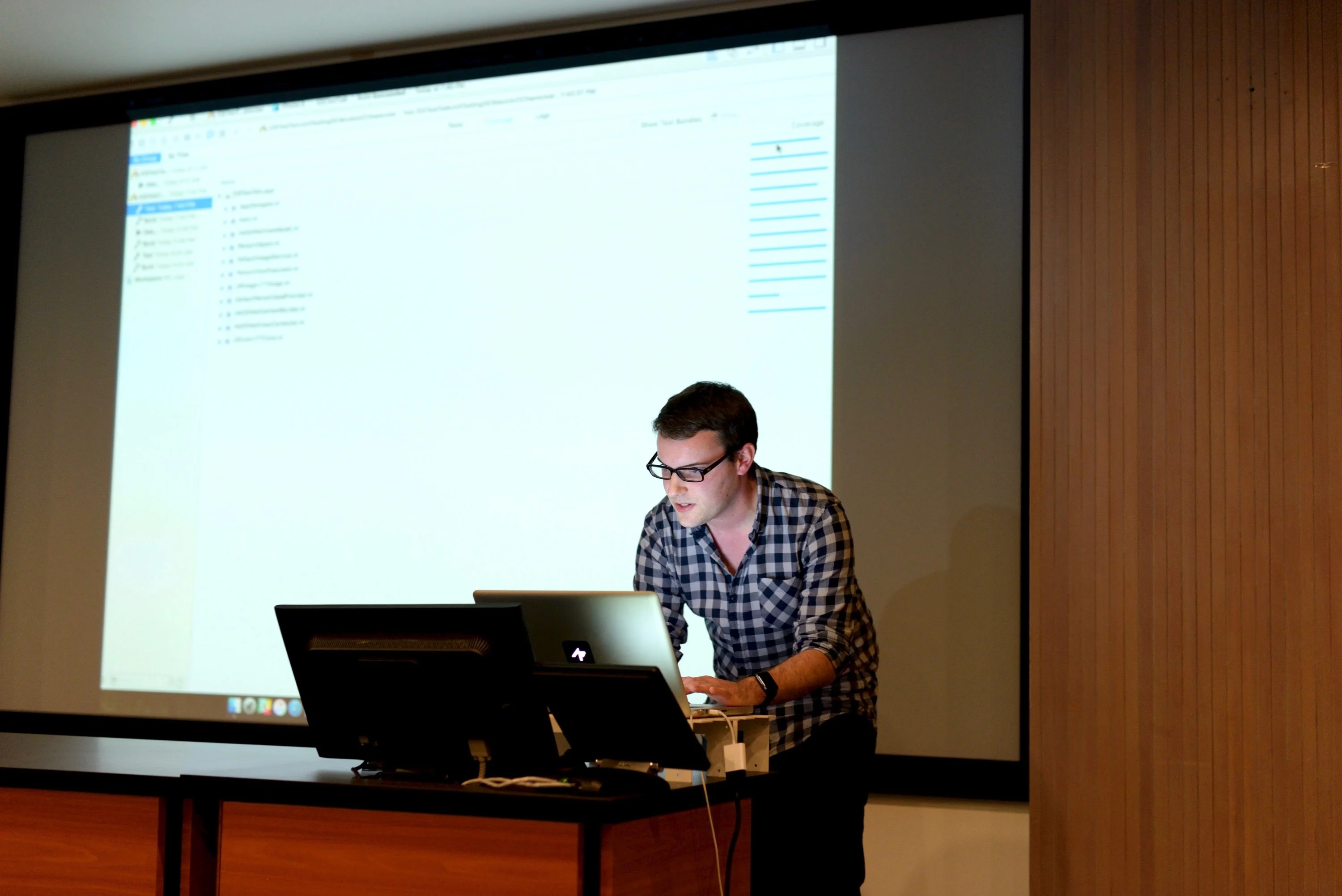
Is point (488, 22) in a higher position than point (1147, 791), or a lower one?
higher

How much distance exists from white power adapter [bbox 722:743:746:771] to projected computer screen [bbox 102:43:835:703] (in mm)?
1478

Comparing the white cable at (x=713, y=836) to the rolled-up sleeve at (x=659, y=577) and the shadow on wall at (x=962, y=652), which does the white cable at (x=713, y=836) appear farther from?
the shadow on wall at (x=962, y=652)

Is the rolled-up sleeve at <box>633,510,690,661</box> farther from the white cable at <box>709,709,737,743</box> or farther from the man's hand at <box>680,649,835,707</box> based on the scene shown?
the white cable at <box>709,709,737,743</box>

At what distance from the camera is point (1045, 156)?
2887mm

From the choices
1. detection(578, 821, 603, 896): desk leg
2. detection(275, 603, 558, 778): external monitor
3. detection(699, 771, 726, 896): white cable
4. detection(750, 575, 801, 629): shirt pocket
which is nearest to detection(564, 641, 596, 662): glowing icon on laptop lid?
detection(275, 603, 558, 778): external monitor

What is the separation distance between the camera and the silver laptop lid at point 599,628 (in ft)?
6.23

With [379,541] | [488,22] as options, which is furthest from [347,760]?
[488,22]

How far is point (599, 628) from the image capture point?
1988 mm

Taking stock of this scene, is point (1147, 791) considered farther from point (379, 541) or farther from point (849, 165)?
point (379, 541)

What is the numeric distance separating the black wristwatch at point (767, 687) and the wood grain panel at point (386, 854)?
0.62 meters

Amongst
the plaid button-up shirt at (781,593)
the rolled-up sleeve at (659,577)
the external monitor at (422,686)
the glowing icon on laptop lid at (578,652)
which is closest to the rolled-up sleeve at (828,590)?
the plaid button-up shirt at (781,593)

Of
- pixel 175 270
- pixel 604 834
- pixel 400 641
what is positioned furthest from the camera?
pixel 175 270

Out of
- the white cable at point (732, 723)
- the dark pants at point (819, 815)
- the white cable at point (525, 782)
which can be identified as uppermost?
the white cable at point (732, 723)

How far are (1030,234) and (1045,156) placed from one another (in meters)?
0.19
